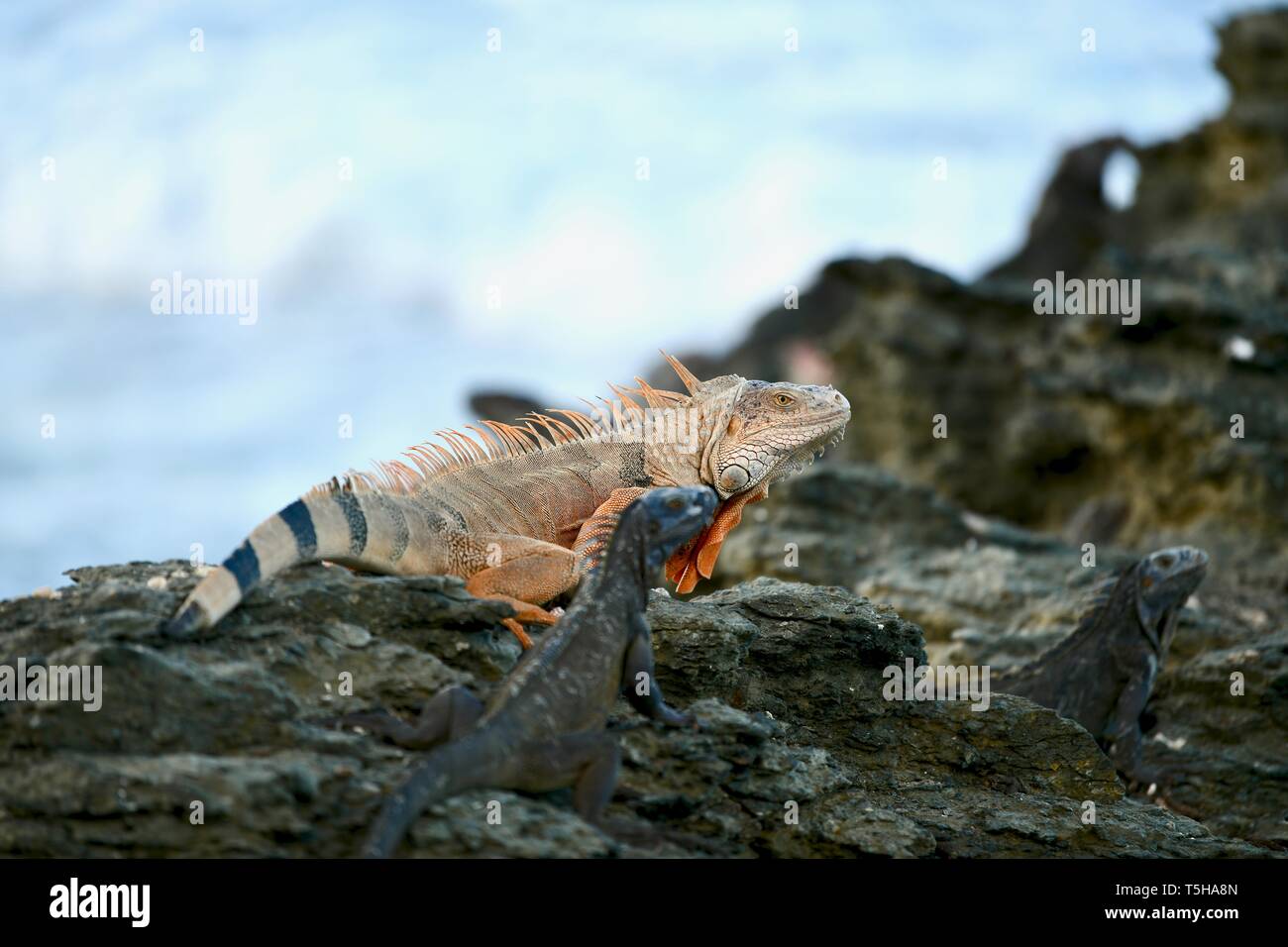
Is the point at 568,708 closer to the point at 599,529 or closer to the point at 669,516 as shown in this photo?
the point at 669,516

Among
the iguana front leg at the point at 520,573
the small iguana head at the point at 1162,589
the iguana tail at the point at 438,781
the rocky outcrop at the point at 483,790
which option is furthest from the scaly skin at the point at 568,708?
the small iguana head at the point at 1162,589

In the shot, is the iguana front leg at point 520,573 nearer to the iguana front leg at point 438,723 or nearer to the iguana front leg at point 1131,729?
the iguana front leg at point 438,723

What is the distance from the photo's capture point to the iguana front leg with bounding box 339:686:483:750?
18.7 ft

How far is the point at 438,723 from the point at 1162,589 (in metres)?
6.54

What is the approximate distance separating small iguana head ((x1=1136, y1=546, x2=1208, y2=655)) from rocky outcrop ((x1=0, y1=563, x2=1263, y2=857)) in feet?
8.51

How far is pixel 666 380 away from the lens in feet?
90.2

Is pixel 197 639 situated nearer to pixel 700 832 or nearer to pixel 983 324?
pixel 700 832

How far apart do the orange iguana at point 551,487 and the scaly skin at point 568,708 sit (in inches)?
29.2

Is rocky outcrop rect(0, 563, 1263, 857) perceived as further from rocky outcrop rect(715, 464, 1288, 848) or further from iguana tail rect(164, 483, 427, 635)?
rocky outcrop rect(715, 464, 1288, 848)

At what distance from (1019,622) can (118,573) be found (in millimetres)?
7798

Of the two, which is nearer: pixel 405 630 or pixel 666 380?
pixel 405 630

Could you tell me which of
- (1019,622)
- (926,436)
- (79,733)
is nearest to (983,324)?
(926,436)

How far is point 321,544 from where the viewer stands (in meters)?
6.52

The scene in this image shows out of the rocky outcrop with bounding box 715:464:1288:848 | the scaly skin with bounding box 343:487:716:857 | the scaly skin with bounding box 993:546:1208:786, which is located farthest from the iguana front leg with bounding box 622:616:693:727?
the scaly skin with bounding box 993:546:1208:786
